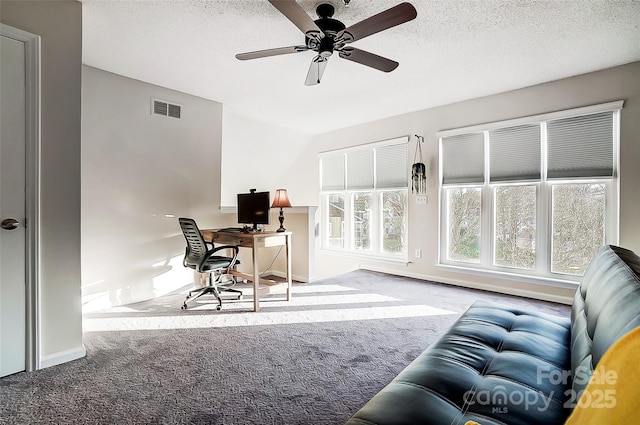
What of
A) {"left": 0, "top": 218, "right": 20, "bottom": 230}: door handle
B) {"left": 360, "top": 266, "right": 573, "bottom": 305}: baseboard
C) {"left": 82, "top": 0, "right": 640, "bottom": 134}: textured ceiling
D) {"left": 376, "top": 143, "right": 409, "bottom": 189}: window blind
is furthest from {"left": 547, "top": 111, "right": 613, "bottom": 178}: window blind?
{"left": 0, "top": 218, "right": 20, "bottom": 230}: door handle

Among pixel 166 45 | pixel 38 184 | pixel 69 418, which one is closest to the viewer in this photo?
pixel 69 418

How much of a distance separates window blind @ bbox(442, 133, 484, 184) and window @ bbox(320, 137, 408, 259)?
62 centimetres

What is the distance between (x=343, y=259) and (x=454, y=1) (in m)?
4.19

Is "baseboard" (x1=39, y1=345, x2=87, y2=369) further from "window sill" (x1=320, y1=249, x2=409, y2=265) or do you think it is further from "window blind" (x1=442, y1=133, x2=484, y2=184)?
"window blind" (x1=442, y1=133, x2=484, y2=184)

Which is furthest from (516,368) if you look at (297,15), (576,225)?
(576,225)

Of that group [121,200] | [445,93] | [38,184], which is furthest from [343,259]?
[38,184]

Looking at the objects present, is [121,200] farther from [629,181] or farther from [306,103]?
[629,181]

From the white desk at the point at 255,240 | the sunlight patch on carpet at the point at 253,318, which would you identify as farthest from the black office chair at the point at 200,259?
the sunlight patch on carpet at the point at 253,318

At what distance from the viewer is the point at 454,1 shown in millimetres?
2238

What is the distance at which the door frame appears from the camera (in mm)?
2115

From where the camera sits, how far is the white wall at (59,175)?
2189 mm

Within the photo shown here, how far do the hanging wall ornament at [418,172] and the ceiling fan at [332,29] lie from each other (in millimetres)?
2247

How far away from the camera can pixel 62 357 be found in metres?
2.24

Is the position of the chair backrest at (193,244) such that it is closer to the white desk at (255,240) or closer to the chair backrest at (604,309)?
the white desk at (255,240)
